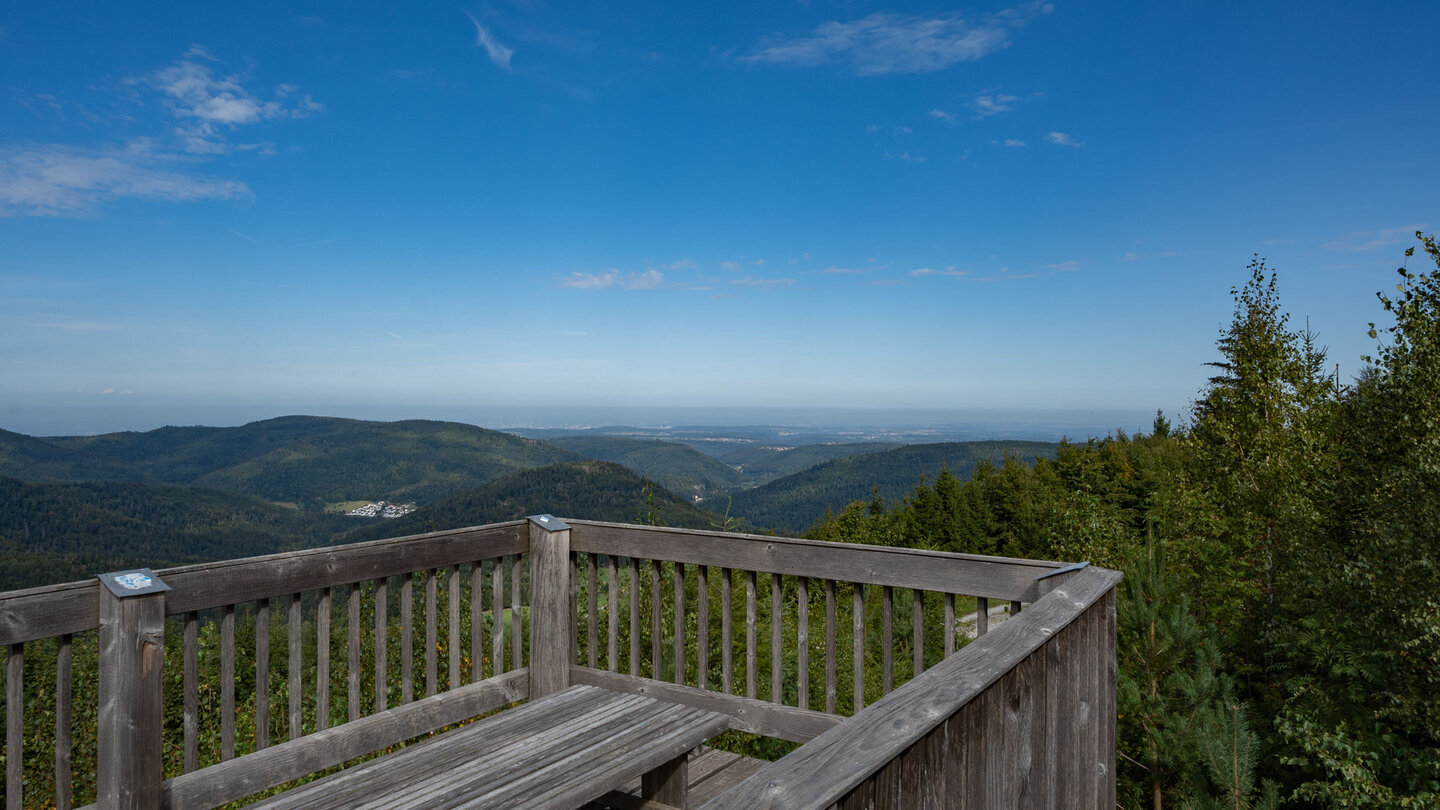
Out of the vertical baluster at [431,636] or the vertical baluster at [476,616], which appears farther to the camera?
the vertical baluster at [476,616]

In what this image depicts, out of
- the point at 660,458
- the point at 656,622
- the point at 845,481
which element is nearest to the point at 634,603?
the point at 656,622

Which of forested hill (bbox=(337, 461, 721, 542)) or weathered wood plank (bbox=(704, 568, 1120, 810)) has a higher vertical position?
weathered wood plank (bbox=(704, 568, 1120, 810))

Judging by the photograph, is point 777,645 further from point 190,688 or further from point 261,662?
point 190,688

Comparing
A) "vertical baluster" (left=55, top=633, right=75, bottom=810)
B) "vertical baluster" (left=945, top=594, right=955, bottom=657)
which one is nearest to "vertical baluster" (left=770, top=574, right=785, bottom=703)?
"vertical baluster" (left=945, top=594, right=955, bottom=657)

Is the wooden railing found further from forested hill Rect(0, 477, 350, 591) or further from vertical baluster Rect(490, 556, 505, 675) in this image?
forested hill Rect(0, 477, 350, 591)

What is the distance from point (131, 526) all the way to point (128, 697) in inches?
3674

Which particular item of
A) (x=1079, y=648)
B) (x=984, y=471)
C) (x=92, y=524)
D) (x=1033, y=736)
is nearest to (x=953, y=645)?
(x=1079, y=648)

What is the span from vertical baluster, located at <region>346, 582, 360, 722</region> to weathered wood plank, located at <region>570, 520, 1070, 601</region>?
945mm

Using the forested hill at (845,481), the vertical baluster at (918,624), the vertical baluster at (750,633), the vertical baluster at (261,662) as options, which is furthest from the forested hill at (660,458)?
the vertical baluster at (261,662)

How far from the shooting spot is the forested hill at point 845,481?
237ft

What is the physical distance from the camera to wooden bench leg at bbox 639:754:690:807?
2.23 m

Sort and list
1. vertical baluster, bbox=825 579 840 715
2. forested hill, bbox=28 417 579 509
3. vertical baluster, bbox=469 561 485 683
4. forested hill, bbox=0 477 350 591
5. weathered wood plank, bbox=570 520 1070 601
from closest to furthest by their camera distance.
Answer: weathered wood plank, bbox=570 520 1070 601
vertical baluster, bbox=825 579 840 715
vertical baluster, bbox=469 561 485 683
forested hill, bbox=0 477 350 591
forested hill, bbox=28 417 579 509

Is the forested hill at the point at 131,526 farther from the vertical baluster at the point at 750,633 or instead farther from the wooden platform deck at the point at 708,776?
the vertical baluster at the point at 750,633

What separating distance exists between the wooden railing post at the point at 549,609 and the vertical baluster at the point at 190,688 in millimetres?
1321
